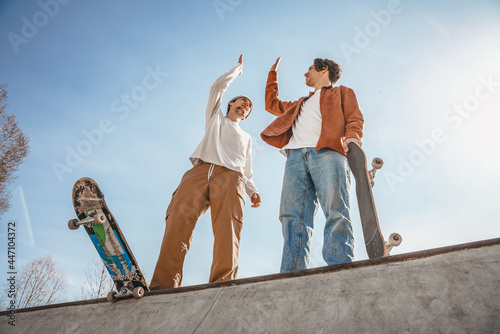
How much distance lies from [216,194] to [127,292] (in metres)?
1.30

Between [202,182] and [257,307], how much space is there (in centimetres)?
189

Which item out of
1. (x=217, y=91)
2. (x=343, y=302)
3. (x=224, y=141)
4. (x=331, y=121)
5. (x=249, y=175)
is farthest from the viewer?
(x=249, y=175)

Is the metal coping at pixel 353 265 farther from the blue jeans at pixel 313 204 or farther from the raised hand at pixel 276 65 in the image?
the raised hand at pixel 276 65

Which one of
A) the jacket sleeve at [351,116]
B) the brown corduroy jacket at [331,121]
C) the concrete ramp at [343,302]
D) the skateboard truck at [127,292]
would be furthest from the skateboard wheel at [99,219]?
the jacket sleeve at [351,116]

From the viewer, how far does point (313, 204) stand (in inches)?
133

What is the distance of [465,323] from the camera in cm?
149

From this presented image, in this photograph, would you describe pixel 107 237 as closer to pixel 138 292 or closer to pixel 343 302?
pixel 138 292

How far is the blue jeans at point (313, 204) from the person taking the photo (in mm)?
2904

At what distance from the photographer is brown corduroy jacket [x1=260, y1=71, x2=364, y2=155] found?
3377 millimetres

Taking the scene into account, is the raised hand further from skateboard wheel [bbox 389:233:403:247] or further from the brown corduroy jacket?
skateboard wheel [bbox 389:233:403:247]

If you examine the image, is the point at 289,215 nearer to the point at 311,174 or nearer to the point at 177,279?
the point at 311,174

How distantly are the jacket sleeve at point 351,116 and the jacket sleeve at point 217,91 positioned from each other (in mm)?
1325

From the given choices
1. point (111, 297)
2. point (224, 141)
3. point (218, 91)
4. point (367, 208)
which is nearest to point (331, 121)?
point (367, 208)

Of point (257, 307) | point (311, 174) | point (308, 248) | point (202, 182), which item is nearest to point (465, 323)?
point (257, 307)
